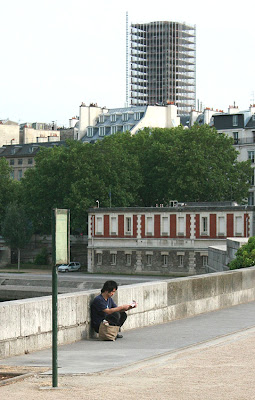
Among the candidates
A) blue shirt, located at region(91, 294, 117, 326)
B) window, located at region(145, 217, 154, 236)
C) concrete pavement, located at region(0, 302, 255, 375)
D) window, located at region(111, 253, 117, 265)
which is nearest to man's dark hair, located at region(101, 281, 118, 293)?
blue shirt, located at region(91, 294, 117, 326)

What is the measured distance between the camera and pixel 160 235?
90.6 metres

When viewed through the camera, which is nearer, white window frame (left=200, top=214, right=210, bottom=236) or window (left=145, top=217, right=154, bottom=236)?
white window frame (left=200, top=214, right=210, bottom=236)

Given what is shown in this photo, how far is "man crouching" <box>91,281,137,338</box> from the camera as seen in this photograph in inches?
629

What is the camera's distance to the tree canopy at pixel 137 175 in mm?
95812

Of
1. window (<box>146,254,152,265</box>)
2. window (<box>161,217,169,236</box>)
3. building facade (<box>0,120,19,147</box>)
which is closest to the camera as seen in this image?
window (<box>161,217,169,236</box>)

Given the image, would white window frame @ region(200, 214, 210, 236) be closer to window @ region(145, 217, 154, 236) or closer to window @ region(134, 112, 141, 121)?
window @ region(145, 217, 154, 236)

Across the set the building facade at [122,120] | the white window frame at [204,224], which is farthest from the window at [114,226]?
the building facade at [122,120]

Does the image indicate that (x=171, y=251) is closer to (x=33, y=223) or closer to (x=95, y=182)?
(x=95, y=182)

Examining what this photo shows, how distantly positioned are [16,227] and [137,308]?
284ft

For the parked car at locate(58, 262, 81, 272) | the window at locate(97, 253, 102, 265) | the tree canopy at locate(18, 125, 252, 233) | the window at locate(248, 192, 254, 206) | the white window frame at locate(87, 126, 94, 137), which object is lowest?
the parked car at locate(58, 262, 81, 272)

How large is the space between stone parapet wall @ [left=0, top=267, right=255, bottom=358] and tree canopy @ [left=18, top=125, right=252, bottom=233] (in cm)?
7090

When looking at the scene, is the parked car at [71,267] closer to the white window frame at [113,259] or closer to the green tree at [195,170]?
the white window frame at [113,259]

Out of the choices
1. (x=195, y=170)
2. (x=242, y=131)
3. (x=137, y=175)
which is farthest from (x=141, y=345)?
(x=242, y=131)

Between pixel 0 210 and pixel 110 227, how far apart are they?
921 inches
